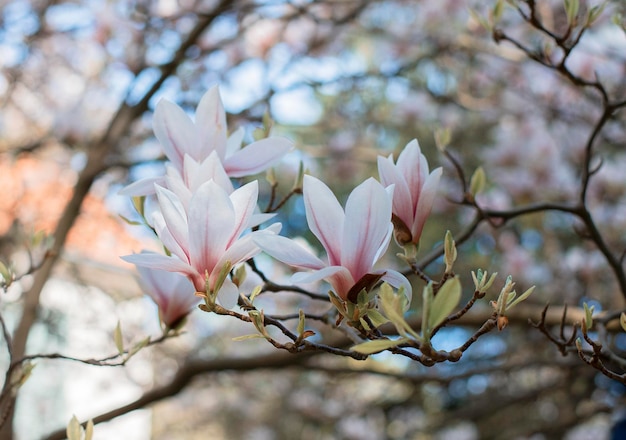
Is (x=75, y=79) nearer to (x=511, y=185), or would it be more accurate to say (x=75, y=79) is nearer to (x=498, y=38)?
(x=511, y=185)

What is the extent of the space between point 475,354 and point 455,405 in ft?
2.45

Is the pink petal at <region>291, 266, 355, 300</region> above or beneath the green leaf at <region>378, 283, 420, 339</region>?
beneath

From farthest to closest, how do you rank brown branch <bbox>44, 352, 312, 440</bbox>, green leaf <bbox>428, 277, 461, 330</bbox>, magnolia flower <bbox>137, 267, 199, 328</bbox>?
brown branch <bbox>44, 352, 312, 440</bbox>, magnolia flower <bbox>137, 267, 199, 328</bbox>, green leaf <bbox>428, 277, 461, 330</bbox>

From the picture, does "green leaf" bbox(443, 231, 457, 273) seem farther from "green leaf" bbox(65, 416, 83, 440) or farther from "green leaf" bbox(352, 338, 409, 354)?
"green leaf" bbox(65, 416, 83, 440)

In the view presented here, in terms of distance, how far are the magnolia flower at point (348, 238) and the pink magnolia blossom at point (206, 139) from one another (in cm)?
13

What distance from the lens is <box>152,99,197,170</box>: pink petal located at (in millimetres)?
662

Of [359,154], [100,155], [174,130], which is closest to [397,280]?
[174,130]

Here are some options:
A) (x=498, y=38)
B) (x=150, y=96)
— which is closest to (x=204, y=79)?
(x=150, y=96)

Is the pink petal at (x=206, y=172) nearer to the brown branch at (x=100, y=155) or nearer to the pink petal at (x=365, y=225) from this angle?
the pink petal at (x=365, y=225)

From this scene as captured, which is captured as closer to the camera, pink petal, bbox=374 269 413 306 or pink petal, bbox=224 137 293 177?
pink petal, bbox=374 269 413 306

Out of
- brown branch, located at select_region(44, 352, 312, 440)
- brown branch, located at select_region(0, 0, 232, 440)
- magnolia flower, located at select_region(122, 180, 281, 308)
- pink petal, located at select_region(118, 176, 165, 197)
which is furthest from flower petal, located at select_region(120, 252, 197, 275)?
brown branch, located at select_region(0, 0, 232, 440)

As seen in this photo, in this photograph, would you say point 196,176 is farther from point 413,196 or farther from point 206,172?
point 413,196

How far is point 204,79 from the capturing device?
273 cm

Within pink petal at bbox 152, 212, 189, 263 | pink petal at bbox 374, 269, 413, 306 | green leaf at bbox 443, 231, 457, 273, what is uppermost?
pink petal at bbox 152, 212, 189, 263
